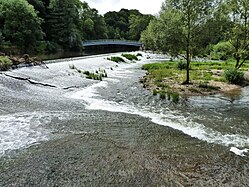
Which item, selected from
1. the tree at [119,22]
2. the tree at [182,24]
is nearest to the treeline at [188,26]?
the tree at [182,24]

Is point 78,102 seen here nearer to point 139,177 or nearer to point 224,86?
point 139,177

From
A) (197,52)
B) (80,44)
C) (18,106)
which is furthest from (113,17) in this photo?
(18,106)

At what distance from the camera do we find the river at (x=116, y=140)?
7.04 metres

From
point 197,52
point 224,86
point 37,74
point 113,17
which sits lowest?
point 224,86

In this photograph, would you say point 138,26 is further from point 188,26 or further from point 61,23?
point 188,26

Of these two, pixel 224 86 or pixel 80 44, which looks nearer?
pixel 224 86

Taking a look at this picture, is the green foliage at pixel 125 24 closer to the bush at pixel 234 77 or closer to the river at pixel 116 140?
the bush at pixel 234 77

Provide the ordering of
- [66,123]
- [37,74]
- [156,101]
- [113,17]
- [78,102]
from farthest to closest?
[113,17]
[37,74]
[156,101]
[78,102]
[66,123]

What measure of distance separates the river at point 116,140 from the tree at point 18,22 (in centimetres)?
3174

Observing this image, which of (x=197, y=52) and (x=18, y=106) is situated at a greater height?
(x=197, y=52)

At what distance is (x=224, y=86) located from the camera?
22.4 metres

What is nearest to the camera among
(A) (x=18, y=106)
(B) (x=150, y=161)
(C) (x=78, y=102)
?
(B) (x=150, y=161)

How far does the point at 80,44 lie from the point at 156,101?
179ft

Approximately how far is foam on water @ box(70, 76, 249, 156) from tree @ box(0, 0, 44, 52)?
32.5 m
